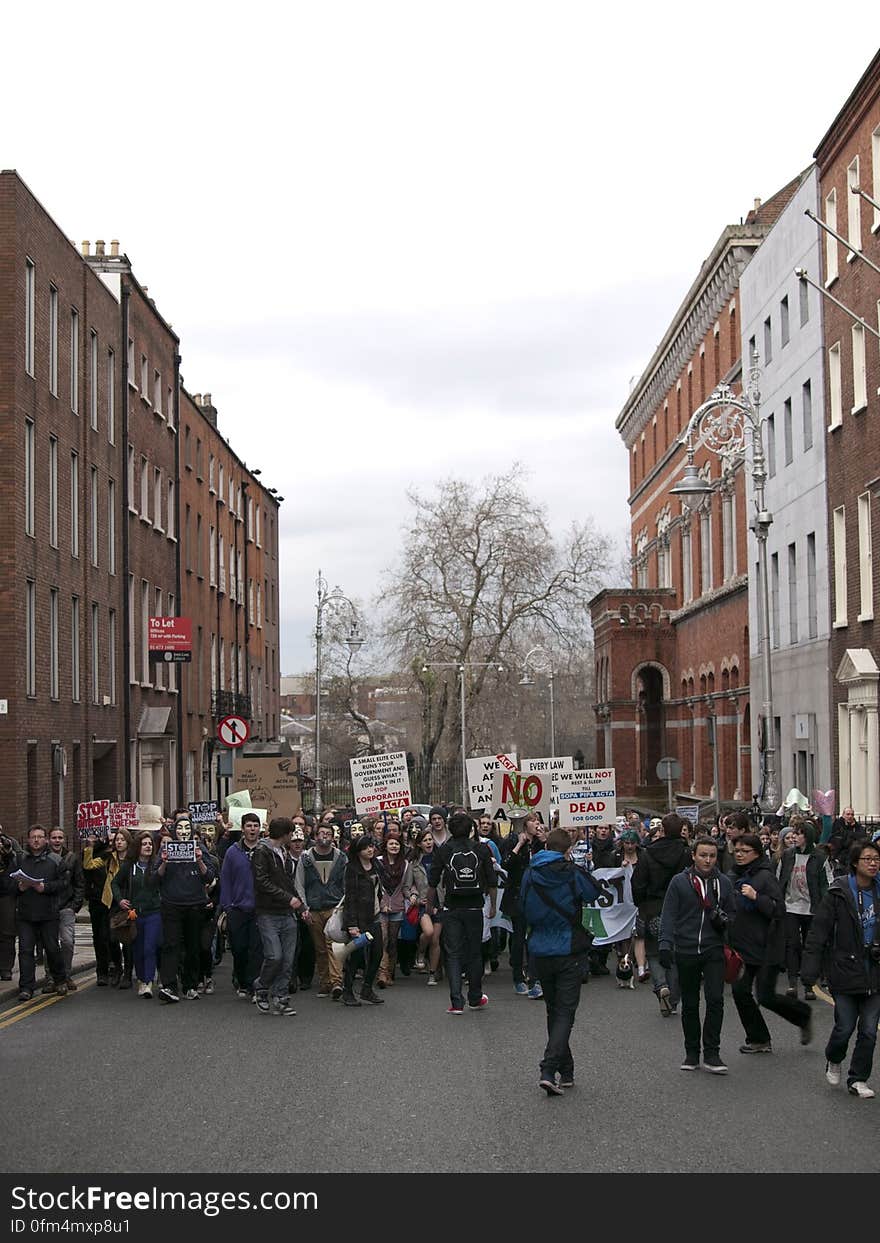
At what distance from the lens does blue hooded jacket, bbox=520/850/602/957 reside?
442 inches

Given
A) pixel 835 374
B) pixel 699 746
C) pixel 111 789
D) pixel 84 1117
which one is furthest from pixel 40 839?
pixel 699 746

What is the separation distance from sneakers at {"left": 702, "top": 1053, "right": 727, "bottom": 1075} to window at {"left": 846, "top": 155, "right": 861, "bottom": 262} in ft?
85.2

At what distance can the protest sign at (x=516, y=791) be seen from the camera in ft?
79.1

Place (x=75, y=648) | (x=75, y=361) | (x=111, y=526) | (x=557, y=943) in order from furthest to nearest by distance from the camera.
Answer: (x=111, y=526)
(x=75, y=361)
(x=75, y=648)
(x=557, y=943)

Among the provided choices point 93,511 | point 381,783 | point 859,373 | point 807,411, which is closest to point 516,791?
point 381,783

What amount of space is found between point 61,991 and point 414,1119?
326 inches

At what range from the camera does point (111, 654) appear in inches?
1533

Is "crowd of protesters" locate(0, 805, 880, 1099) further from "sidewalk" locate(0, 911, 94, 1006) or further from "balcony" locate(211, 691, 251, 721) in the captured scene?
"balcony" locate(211, 691, 251, 721)

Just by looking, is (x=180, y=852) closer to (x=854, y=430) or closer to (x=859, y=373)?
(x=859, y=373)

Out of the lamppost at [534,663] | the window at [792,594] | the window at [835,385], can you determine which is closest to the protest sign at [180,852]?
the window at [835,385]

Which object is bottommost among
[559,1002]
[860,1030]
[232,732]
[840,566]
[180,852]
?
[860,1030]

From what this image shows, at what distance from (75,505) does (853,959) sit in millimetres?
27255

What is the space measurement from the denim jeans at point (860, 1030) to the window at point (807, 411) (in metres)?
29.9
